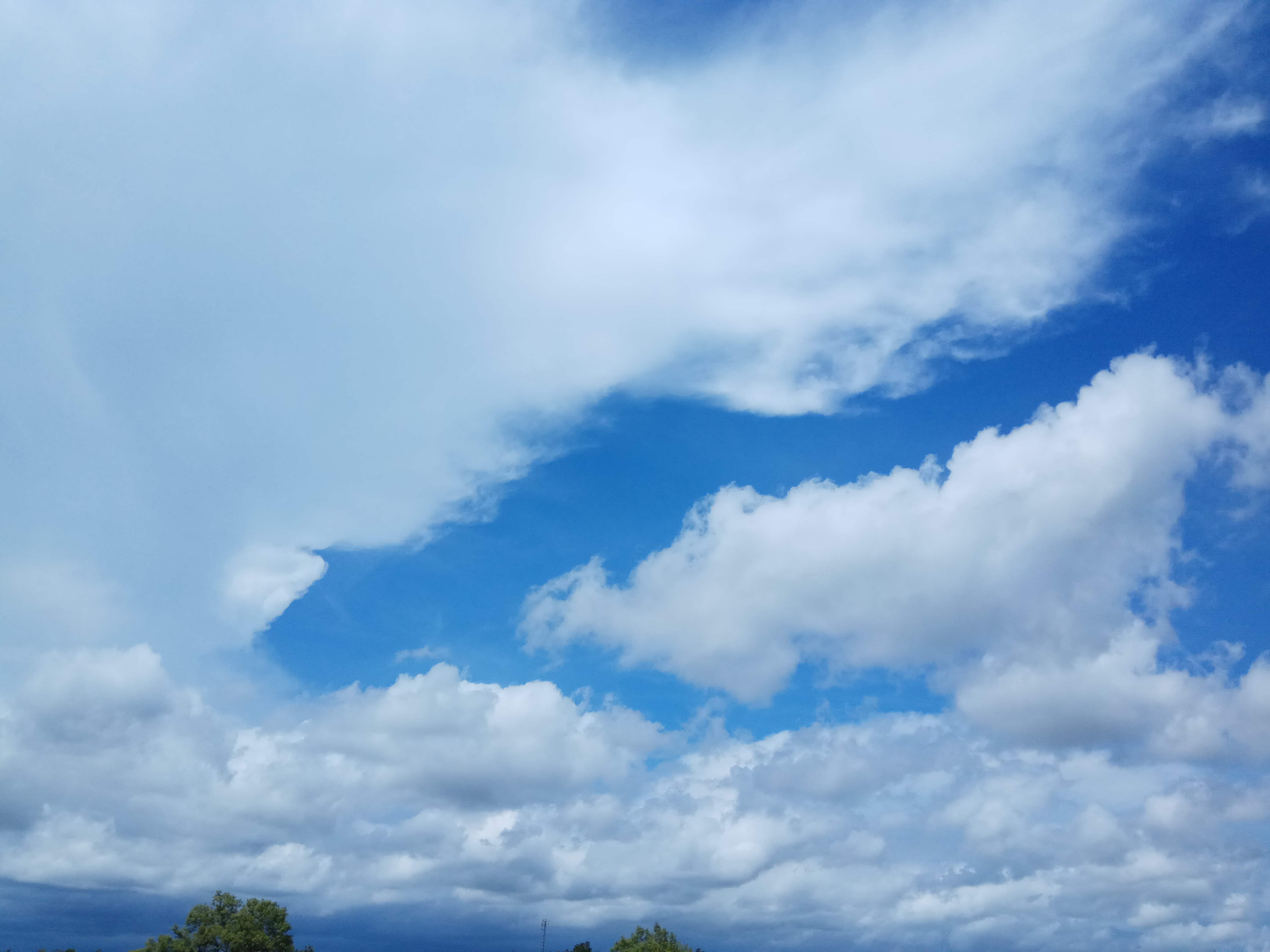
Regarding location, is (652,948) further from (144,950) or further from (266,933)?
(144,950)

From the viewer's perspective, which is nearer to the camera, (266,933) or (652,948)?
(266,933)

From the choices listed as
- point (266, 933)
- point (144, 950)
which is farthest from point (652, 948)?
point (144, 950)

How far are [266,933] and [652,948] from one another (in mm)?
73585

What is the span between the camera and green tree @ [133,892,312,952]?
527ft

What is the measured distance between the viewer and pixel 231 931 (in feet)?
535

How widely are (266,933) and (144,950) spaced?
18.5m

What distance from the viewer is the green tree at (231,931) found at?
527ft

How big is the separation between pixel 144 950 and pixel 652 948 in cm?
9180

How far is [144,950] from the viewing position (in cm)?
16038

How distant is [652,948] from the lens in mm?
198250

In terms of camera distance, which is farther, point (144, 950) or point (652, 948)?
point (652, 948)

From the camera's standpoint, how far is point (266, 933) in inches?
6619
